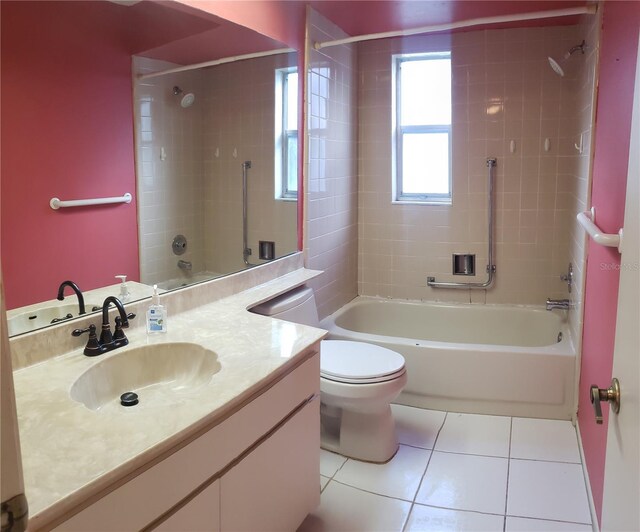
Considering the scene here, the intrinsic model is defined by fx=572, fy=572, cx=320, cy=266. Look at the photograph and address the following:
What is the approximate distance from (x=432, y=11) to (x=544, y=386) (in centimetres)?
200

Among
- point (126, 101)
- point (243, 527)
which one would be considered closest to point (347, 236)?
point (126, 101)

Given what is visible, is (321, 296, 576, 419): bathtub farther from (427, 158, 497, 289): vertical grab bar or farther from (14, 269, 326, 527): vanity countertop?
(14, 269, 326, 527): vanity countertop

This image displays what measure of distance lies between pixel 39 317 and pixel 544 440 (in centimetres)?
224

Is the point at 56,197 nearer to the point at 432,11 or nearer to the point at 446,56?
the point at 432,11

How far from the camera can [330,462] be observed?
2.53 m

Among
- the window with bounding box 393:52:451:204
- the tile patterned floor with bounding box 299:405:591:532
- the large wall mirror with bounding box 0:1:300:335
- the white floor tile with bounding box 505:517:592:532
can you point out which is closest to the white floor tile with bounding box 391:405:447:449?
A: the tile patterned floor with bounding box 299:405:591:532

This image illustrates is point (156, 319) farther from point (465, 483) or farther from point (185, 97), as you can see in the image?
point (465, 483)

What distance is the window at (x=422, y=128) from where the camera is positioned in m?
3.62

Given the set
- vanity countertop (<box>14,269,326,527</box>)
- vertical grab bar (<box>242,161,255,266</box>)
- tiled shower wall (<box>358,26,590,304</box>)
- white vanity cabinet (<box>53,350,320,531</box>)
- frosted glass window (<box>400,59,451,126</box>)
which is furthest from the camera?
frosted glass window (<box>400,59,451,126</box>)

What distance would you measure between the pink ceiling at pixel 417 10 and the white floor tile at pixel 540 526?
2332 mm

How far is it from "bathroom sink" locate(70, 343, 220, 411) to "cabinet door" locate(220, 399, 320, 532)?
10.5 inches

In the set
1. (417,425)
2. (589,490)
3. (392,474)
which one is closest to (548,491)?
(589,490)

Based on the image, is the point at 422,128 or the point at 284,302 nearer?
the point at 284,302

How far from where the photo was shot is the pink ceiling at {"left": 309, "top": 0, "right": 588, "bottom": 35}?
2.82m
